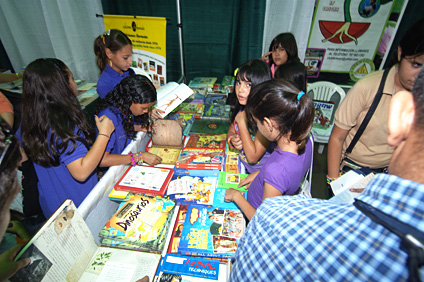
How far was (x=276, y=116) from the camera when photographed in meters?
1.06

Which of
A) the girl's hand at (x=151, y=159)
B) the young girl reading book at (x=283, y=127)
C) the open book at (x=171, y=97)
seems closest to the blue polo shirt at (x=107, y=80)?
the open book at (x=171, y=97)

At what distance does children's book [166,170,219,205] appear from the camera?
130 centimetres

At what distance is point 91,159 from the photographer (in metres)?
1.23

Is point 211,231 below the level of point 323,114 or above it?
above

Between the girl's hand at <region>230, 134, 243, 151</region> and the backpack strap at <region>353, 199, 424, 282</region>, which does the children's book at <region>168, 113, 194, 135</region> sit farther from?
the backpack strap at <region>353, 199, 424, 282</region>

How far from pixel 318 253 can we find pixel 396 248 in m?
0.15

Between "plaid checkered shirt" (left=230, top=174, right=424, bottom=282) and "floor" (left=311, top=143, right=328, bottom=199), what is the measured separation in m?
2.51

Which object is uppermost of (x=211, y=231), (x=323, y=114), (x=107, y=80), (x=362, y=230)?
(x=362, y=230)

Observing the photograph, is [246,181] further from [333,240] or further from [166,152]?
[333,240]

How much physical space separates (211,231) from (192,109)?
1.56m

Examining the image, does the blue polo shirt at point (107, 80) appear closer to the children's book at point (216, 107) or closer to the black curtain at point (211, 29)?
the children's book at point (216, 107)

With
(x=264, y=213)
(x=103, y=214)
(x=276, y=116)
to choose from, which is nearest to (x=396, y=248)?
(x=264, y=213)

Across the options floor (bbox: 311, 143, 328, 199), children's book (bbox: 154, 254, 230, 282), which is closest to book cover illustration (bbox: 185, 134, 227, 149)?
children's book (bbox: 154, 254, 230, 282)

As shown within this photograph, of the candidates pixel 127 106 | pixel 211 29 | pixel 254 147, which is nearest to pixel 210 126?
pixel 254 147
